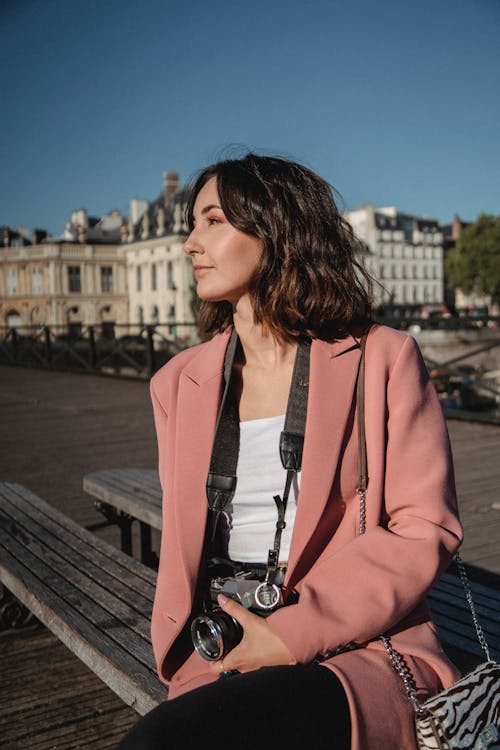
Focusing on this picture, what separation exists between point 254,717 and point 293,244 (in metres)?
1.11

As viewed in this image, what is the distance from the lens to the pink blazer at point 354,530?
5.19 feet

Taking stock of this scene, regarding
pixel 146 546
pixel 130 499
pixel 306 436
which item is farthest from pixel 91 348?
pixel 306 436

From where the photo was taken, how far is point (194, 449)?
1.99 metres

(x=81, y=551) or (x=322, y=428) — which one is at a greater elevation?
(x=322, y=428)

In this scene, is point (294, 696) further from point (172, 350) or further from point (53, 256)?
point (53, 256)

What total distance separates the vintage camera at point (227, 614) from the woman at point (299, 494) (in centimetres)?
3

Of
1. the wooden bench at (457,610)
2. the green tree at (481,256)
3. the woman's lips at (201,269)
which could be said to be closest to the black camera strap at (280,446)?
the woman's lips at (201,269)

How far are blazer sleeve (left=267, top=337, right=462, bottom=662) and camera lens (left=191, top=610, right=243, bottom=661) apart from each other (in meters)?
0.10

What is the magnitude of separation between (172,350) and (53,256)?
49875 millimetres

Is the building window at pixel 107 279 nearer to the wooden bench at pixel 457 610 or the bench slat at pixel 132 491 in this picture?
the bench slat at pixel 132 491

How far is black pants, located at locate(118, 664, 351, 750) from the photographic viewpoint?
4.46 ft

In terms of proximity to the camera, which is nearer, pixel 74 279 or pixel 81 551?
pixel 81 551

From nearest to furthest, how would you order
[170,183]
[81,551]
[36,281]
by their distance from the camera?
1. [81,551]
2. [36,281]
3. [170,183]

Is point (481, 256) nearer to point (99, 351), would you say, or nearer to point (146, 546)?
point (99, 351)
